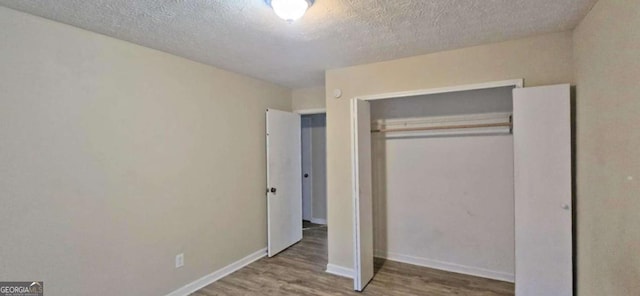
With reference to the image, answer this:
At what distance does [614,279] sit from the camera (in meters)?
1.61

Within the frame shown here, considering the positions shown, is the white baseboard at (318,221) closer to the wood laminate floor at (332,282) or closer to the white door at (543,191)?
the wood laminate floor at (332,282)

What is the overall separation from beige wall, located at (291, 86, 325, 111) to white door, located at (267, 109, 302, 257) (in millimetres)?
198

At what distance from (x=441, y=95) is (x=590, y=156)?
1570mm

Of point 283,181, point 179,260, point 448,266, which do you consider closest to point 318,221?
point 283,181

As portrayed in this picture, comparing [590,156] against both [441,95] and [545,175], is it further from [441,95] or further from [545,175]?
[441,95]

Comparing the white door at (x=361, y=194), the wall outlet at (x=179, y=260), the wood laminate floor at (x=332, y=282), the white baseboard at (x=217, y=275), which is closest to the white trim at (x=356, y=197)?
Result: the white door at (x=361, y=194)

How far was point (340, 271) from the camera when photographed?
3.31 m

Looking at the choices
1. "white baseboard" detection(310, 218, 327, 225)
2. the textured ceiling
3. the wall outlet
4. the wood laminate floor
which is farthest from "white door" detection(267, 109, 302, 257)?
the textured ceiling

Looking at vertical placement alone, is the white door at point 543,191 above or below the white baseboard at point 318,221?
above

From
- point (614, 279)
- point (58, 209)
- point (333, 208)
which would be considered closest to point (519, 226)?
point (614, 279)

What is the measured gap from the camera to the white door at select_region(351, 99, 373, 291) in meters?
2.88

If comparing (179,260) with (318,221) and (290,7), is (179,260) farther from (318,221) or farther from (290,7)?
(318,221)

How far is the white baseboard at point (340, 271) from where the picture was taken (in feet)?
10.7

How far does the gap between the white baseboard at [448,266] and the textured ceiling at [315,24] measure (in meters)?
2.39
